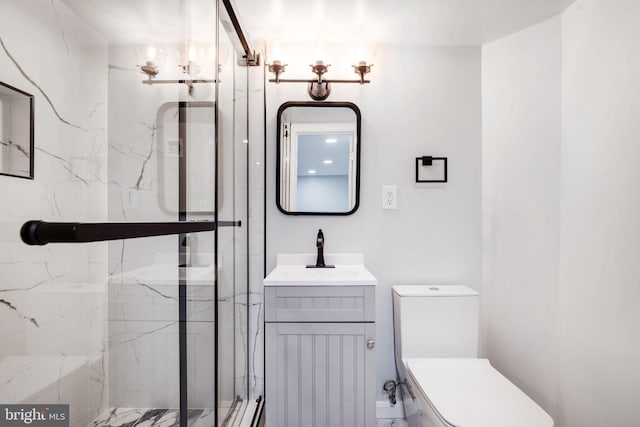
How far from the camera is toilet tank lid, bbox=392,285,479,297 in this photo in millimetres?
1557

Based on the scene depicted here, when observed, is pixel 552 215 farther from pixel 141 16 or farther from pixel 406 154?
pixel 141 16

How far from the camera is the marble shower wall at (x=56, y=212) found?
0.42 metres

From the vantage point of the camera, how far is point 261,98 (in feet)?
5.74

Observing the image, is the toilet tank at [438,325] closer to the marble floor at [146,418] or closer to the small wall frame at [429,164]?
the small wall frame at [429,164]

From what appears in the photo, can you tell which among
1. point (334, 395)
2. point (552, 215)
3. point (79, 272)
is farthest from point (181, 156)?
point (552, 215)

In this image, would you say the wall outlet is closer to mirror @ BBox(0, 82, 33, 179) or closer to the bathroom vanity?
the bathroom vanity

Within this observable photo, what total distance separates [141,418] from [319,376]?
0.79 meters

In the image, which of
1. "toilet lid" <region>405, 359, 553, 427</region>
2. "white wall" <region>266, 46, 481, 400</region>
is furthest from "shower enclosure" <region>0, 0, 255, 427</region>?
"toilet lid" <region>405, 359, 553, 427</region>

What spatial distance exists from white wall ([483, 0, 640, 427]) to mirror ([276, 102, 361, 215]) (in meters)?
0.84

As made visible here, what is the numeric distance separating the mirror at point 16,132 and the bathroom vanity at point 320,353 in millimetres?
1026

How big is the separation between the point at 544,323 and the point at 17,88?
2.15 metres

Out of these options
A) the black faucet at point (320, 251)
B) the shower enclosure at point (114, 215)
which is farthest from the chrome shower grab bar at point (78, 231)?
the black faucet at point (320, 251)

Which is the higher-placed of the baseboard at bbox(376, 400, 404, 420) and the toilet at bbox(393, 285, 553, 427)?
the toilet at bbox(393, 285, 553, 427)

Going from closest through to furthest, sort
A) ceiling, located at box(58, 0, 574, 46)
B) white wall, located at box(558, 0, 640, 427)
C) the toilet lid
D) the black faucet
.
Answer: the toilet lid < white wall, located at box(558, 0, 640, 427) < ceiling, located at box(58, 0, 574, 46) < the black faucet
